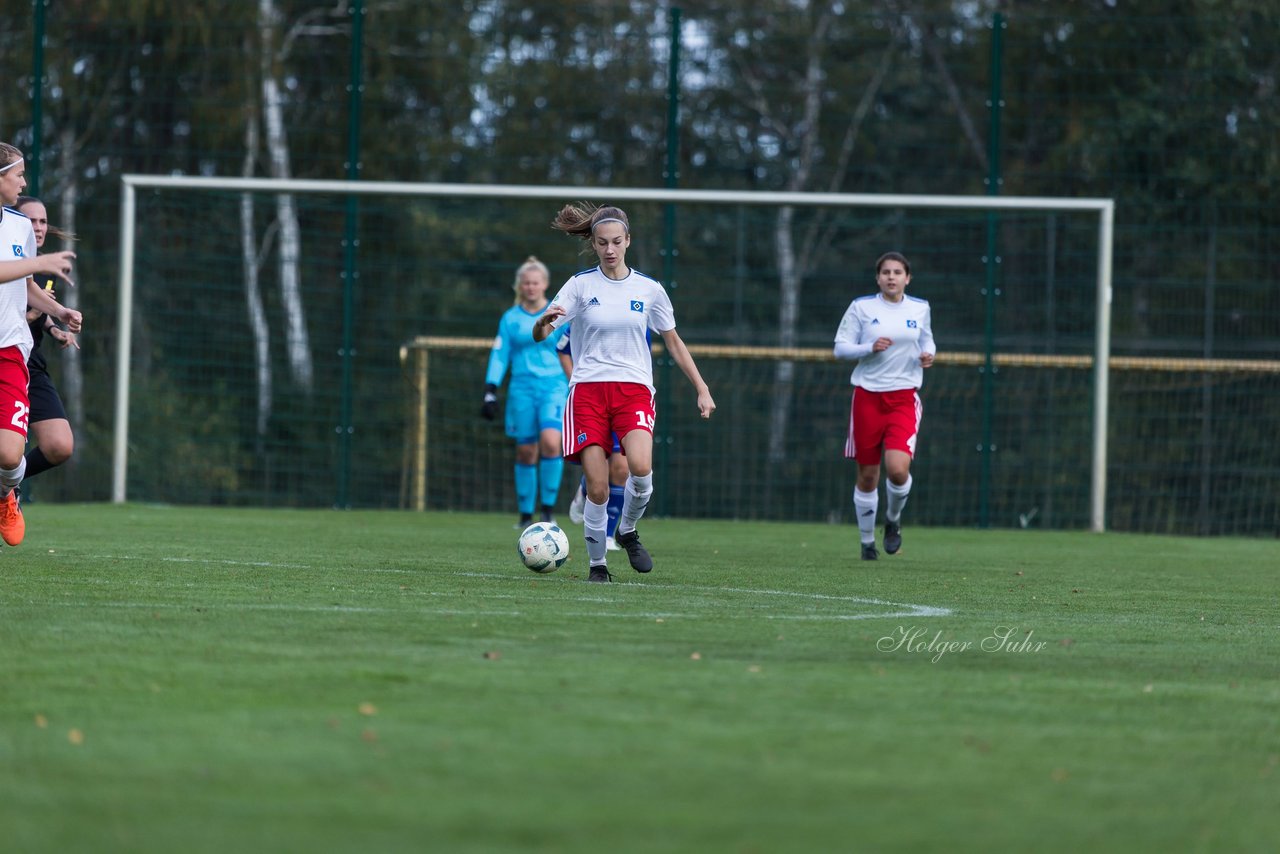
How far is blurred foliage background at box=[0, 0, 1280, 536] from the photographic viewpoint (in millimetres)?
16812

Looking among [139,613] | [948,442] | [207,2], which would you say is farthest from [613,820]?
[207,2]

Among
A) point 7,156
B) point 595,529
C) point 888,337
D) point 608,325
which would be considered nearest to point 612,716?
point 595,529

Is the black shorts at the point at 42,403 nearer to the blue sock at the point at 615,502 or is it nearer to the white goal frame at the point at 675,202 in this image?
the blue sock at the point at 615,502

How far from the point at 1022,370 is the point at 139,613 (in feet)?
39.2

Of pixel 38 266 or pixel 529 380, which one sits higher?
pixel 38 266

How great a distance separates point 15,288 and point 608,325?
2.87 metres

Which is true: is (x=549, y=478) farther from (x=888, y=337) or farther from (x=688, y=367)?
(x=688, y=367)

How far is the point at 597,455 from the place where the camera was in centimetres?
866

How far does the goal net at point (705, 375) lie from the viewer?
658 inches

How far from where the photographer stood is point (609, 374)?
8680mm

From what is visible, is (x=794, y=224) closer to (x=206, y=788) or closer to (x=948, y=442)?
(x=948, y=442)

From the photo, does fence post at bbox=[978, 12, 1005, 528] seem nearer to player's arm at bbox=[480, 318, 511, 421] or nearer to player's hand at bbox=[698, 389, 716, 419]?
player's arm at bbox=[480, 318, 511, 421]

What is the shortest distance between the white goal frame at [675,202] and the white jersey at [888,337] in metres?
4.24

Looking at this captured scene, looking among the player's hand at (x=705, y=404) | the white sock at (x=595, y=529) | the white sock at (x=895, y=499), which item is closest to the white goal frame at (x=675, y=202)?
the white sock at (x=895, y=499)
